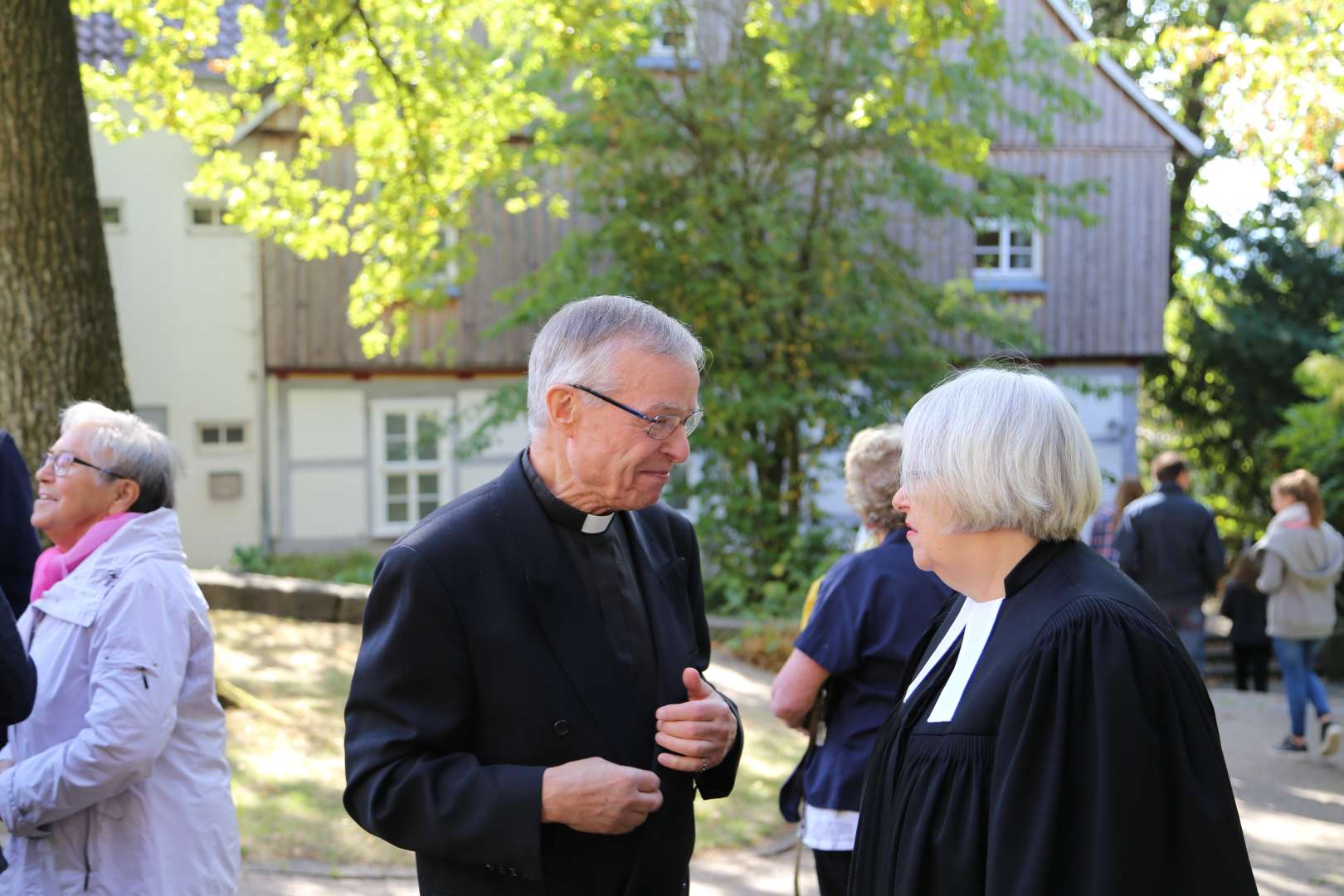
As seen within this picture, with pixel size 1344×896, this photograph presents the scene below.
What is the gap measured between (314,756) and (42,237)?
318cm

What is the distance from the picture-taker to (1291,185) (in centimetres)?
2053

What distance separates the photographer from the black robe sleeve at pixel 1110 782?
1.99 m

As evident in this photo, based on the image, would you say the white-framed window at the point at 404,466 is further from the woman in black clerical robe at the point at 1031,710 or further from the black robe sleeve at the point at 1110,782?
the black robe sleeve at the point at 1110,782

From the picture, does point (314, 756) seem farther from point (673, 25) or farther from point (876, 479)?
point (673, 25)

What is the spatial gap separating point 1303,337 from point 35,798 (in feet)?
67.6

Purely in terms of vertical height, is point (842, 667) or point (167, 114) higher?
point (167, 114)

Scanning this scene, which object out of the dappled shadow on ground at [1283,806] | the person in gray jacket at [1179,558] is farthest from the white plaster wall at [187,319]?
the dappled shadow on ground at [1283,806]

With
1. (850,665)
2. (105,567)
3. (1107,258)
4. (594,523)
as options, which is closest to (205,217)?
(1107,258)

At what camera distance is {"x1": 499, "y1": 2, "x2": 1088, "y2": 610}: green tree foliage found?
12.7 meters

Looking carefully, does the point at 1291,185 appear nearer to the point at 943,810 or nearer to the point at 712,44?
the point at 712,44

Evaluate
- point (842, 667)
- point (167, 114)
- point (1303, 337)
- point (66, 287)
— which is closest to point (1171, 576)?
point (842, 667)

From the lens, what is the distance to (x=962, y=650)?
2354mm

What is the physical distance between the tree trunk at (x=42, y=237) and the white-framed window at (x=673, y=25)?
6769mm

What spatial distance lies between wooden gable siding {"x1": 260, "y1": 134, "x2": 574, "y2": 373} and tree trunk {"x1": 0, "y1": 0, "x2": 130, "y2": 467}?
10227 mm
